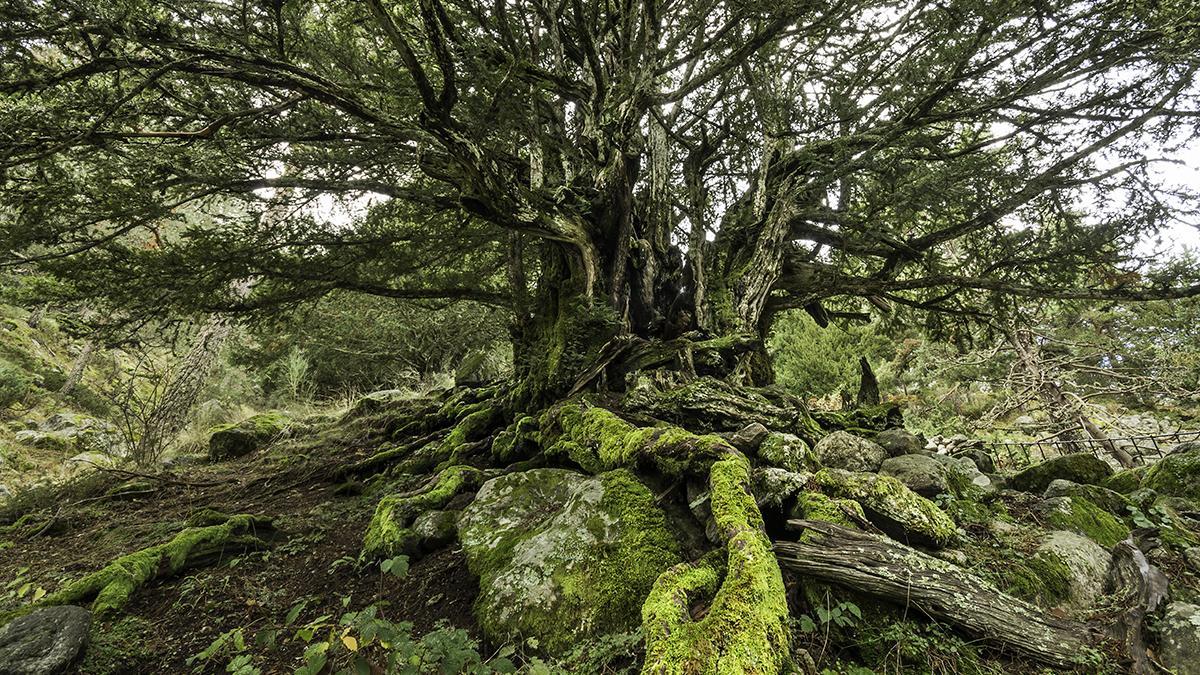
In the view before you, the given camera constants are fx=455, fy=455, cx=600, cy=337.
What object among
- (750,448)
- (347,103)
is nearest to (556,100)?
(347,103)

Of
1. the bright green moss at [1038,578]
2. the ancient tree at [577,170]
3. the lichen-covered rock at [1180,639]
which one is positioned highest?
the ancient tree at [577,170]

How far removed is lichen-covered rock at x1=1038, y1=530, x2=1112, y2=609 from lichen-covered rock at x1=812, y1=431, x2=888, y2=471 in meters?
1.22

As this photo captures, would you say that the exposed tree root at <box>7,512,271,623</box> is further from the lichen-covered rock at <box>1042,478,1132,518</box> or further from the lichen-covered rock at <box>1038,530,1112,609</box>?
the lichen-covered rock at <box>1042,478,1132,518</box>

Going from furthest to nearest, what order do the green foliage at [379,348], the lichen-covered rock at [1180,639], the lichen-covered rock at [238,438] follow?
the green foliage at [379,348], the lichen-covered rock at [238,438], the lichen-covered rock at [1180,639]

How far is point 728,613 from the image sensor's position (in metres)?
1.75

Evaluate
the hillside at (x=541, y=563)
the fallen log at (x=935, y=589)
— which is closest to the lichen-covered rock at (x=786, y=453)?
the hillside at (x=541, y=563)

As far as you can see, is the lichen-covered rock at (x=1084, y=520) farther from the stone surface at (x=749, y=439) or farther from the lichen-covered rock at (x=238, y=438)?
the lichen-covered rock at (x=238, y=438)

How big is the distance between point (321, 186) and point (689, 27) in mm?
5671

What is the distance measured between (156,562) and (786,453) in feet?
16.1

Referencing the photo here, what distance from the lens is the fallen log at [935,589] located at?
2.05 metres

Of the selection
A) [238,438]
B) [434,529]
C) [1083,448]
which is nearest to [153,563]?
[434,529]

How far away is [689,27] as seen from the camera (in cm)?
671

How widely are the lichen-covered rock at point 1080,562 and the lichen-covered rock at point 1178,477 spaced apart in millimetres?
1692

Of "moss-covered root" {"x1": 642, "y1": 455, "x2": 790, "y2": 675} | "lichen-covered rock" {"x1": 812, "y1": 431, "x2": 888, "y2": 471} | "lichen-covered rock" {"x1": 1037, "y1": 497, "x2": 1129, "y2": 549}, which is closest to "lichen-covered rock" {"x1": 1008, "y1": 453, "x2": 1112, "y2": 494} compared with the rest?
"lichen-covered rock" {"x1": 1037, "y1": 497, "x2": 1129, "y2": 549}
